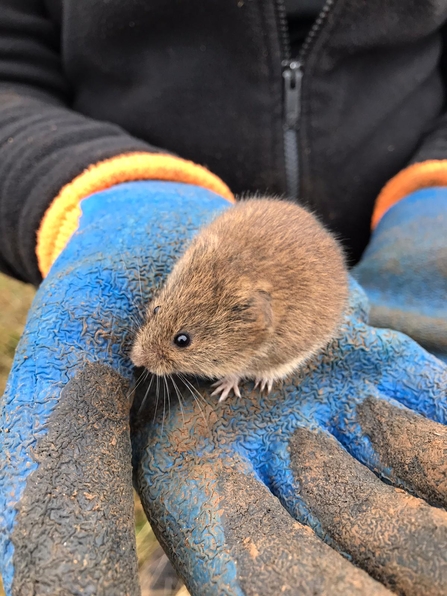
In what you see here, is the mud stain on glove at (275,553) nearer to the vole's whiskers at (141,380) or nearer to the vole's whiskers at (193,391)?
the vole's whiskers at (193,391)

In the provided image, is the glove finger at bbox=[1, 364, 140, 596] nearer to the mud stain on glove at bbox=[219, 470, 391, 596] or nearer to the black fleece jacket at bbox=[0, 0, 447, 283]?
the mud stain on glove at bbox=[219, 470, 391, 596]

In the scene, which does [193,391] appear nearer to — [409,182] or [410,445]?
[410,445]

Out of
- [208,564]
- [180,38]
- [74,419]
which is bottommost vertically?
[208,564]

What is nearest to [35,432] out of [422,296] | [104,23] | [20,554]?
[20,554]

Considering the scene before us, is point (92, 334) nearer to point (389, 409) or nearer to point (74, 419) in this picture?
point (74, 419)

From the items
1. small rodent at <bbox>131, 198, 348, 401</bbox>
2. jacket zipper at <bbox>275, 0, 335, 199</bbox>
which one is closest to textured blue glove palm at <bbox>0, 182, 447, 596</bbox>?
small rodent at <bbox>131, 198, 348, 401</bbox>

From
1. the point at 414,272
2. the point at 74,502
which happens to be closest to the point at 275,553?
the point at 74,502

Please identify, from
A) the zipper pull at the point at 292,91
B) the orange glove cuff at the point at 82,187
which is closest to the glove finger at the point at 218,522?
the orange glove cuff at the point at 82,187
